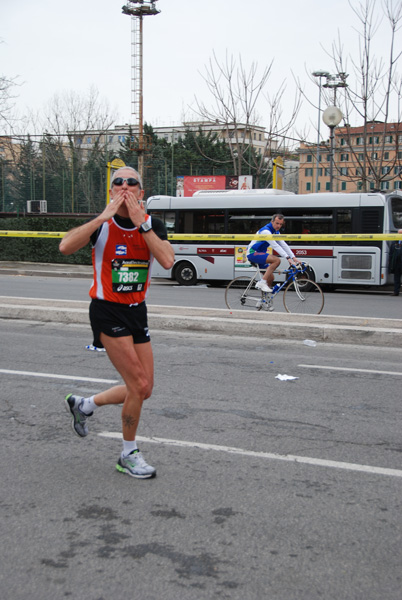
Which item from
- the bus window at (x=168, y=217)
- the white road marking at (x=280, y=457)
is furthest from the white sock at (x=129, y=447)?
the bus window at (x=168, y=217)

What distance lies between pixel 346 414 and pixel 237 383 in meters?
1.44

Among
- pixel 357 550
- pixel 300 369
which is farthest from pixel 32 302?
pixel 357 550

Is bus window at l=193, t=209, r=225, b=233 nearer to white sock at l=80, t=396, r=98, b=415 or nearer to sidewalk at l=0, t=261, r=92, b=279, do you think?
sidewalk at l=0, t=261, r=92, b=279

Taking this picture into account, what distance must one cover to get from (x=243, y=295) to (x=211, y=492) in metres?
8.70

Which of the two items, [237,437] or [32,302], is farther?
[32,302]

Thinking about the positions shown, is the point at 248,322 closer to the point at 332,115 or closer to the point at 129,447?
the point at 129,447

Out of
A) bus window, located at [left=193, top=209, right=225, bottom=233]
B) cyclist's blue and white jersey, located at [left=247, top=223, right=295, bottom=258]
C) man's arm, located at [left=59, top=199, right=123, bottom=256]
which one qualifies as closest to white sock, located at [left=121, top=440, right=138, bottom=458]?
man's arm, located at [left=59, top=199, right=123, bottom=256]

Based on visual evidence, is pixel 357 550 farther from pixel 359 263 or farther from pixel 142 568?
pixel 359 263

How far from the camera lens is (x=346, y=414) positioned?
5621 millimetres

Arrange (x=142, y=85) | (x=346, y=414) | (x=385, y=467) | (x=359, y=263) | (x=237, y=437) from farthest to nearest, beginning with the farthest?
(x=142, y=85) < (x=359, y=263) < (x=346, y=414) < (x=237, y=437) < (x=385, y=467)

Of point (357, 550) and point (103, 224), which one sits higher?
point (103, 224)

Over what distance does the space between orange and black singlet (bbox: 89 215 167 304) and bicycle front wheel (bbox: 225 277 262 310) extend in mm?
8265

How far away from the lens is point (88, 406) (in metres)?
4.48

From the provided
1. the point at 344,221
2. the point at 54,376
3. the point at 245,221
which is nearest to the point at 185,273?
the point at 245,221
